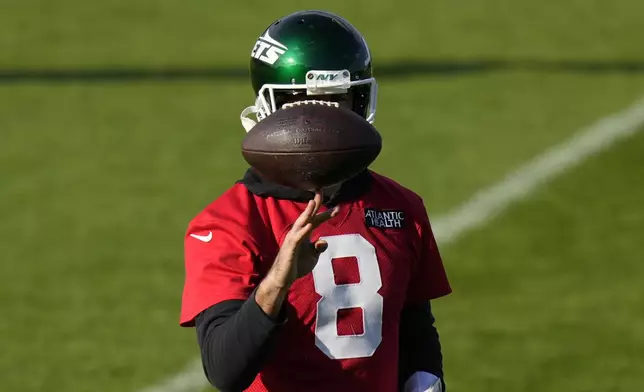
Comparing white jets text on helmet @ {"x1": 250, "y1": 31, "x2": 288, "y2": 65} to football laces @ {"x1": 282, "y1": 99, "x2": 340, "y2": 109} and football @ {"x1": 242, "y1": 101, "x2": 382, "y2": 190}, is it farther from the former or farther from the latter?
football @ {"x1": 242, "y1": 101, "x2": 382, "y2": 190}

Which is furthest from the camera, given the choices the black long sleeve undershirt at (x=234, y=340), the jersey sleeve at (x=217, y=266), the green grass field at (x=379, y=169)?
the green grass field at (x=379, y=169)

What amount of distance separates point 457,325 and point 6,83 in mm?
5969

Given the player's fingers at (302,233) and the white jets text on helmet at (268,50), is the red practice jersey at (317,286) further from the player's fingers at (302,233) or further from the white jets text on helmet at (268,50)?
the player's fingers at (302,233)

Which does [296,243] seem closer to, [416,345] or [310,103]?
[310,103]

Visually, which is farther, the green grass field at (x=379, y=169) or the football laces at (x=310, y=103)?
the green grass field at (x=379, y=169)

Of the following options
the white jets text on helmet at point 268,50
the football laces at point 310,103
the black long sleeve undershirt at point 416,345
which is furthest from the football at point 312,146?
the black long sleeve undershirt at point 416,345

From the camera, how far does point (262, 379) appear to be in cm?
395

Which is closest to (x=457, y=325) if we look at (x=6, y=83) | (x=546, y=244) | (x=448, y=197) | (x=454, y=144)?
(x=546, y=244)

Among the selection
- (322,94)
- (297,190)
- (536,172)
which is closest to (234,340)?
(297,190)

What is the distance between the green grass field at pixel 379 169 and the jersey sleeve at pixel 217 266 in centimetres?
359

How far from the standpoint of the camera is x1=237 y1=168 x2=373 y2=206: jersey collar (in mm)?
3973

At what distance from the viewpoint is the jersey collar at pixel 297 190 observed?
3.97 m

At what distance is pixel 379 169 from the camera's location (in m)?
10.3

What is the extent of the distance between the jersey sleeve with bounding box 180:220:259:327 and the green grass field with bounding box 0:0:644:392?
3587 millimetres
